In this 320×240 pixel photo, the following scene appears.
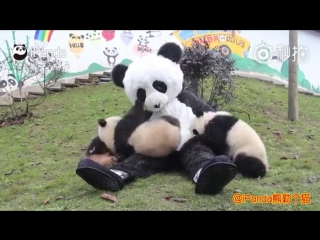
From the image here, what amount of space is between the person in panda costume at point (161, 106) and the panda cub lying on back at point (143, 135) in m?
0.07

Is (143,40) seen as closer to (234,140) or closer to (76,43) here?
(76,43)

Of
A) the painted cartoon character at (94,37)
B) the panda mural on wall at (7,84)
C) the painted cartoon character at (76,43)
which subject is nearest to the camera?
the panda mural on wall at (7,84)

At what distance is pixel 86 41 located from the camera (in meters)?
11.1

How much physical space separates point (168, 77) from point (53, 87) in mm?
7494

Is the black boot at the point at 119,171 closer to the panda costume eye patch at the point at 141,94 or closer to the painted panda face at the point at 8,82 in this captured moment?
the panda costume eye patch at the point at 141,94

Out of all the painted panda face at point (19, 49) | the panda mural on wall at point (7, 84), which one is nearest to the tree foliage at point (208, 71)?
the painted panda face at point (19, 49)

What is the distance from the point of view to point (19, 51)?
10133 millimetres

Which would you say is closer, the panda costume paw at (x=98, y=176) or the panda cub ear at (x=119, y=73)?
the panda costume paw at (x=98, y=176)

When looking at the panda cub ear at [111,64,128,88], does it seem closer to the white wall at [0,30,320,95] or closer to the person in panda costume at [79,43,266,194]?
the person in panda costume at [79,43,266,194]

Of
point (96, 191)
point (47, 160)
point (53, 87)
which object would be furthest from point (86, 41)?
point (96, 191)

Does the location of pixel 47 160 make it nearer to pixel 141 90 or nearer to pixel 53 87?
pixel 141 90

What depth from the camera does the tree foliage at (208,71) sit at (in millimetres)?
6133

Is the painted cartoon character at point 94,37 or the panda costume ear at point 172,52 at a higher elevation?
the panda costume ear at point 172,52

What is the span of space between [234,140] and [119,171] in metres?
1.09
